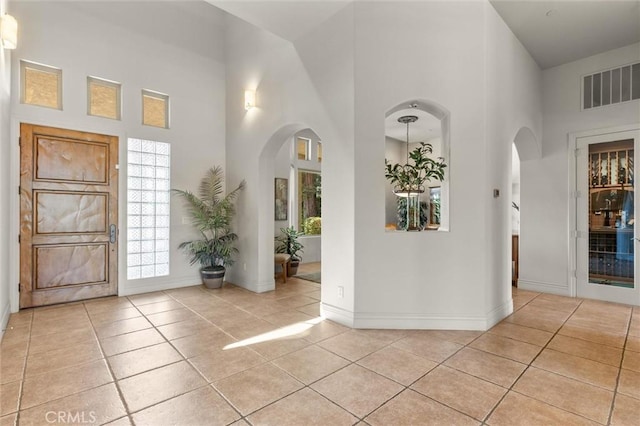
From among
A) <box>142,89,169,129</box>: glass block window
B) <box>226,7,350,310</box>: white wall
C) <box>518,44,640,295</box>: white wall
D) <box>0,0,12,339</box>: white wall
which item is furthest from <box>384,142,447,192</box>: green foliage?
<box>0,0,12,339</box>: white wall

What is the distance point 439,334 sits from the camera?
3260 mm

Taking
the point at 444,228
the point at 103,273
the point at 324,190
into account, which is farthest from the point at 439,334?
the point at 103,273

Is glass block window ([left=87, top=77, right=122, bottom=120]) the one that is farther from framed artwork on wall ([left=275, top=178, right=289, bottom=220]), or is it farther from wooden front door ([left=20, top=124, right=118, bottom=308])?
framed artwork on wall ([left=275, top=178, right=289, bottom=220])

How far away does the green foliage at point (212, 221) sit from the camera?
521 centimetres

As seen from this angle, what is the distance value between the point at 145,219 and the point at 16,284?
65.7 inches

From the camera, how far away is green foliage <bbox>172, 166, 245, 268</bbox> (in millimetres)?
5207

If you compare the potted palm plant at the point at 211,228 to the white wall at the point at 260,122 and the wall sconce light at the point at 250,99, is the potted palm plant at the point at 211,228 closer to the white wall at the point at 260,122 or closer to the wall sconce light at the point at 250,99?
the white wall at the point at 260,122

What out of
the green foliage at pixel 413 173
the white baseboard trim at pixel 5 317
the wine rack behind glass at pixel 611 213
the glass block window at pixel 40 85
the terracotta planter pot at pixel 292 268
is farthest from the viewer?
the terracotta planter pot at pixel 292 268

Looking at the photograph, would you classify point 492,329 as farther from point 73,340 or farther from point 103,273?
point 103,273

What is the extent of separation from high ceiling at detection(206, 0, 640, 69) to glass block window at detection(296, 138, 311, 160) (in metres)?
4.01

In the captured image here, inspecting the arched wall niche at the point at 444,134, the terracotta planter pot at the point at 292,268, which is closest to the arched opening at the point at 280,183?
the terracotta planter pot at the point at 292,268

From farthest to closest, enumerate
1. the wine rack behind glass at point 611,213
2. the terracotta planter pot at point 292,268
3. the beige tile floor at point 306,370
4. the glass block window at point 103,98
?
the terracotta planter pot at point 292,268, the glass block window at point 103,98, the wine rack behind glass at point 611,213, the beige tile floor at point 306,370

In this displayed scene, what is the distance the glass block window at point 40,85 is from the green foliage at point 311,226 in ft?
17.1

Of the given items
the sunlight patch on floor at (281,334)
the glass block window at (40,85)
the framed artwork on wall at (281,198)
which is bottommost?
the sunlight patch on floor at (281,334)
